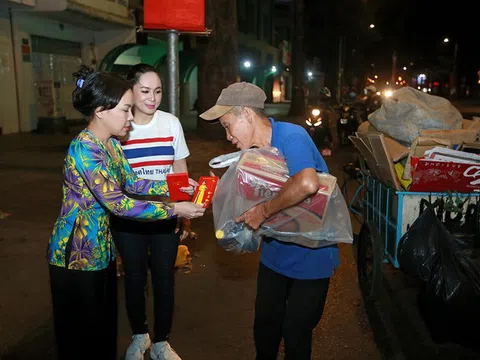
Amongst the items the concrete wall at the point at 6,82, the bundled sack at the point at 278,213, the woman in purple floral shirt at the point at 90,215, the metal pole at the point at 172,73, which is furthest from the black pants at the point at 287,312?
the concrete wall at the point at 6,82

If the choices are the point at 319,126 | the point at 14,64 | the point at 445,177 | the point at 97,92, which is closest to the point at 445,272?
the point at 445,177

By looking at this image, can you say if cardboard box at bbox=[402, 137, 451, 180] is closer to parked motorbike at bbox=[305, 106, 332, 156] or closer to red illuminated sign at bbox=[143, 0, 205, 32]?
red illuminated sign at bbox=[143, 0, 205, 32]

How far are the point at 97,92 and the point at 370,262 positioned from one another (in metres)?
3.12

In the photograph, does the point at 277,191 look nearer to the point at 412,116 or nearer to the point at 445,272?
the point at 445,272

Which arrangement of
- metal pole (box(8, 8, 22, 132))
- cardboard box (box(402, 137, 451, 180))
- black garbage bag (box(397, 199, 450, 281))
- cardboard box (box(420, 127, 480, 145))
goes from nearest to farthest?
black garbage bag (box(397, 199, 450, 281)), cardboard box (box(402, 137, 451, 180)), cardboard box (box(420, 127, 480, 145)), metal pole (box(8, 8, 22, 132))

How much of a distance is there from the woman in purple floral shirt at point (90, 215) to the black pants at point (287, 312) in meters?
0.55

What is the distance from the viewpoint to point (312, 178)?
227 cm

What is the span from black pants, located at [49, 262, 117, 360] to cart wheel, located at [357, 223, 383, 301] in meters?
2.27

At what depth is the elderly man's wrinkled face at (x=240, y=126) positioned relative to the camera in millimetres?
2523

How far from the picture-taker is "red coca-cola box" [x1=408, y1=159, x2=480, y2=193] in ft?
12.1

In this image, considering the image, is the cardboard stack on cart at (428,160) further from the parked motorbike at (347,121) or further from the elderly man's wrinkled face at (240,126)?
the parked motorbike at (347,121)

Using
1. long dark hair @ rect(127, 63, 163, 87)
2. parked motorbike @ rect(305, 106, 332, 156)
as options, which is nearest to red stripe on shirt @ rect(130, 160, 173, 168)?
long dark hair @ rect(127, 63, 163, 87)

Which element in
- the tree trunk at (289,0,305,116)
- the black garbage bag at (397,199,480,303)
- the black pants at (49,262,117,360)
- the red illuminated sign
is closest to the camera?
the black pants at (49,262,117,360)

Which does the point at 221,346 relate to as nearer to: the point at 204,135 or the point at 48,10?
the point at 204,135
